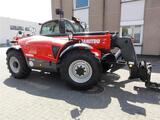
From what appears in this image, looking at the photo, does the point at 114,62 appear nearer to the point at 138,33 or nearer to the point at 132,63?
the point at 132,63

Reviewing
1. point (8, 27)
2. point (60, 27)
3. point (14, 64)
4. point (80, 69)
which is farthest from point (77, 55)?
point (8, 27)

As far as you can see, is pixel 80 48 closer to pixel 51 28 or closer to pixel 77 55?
pixel 77 55

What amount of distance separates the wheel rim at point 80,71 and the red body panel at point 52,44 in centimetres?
44

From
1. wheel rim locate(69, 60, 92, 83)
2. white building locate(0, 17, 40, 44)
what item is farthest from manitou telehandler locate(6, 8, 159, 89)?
white building locate(0, 17, 40, 44)

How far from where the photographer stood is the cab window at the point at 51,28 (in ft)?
17.1

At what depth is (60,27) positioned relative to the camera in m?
5.06

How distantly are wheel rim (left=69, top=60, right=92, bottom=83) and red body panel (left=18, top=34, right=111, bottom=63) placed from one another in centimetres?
44

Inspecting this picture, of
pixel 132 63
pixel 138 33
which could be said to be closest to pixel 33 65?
pixel 132 63

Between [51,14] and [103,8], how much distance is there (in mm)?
Answer: 5448

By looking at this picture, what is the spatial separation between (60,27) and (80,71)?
1.72 m

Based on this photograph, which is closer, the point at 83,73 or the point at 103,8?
the point at 83,73

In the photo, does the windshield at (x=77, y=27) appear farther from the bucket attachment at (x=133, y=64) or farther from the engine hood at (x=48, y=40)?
the bucket attachment at (x=133, y=64)

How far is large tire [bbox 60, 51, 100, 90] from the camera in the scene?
13.6ft

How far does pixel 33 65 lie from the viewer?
5055mm
